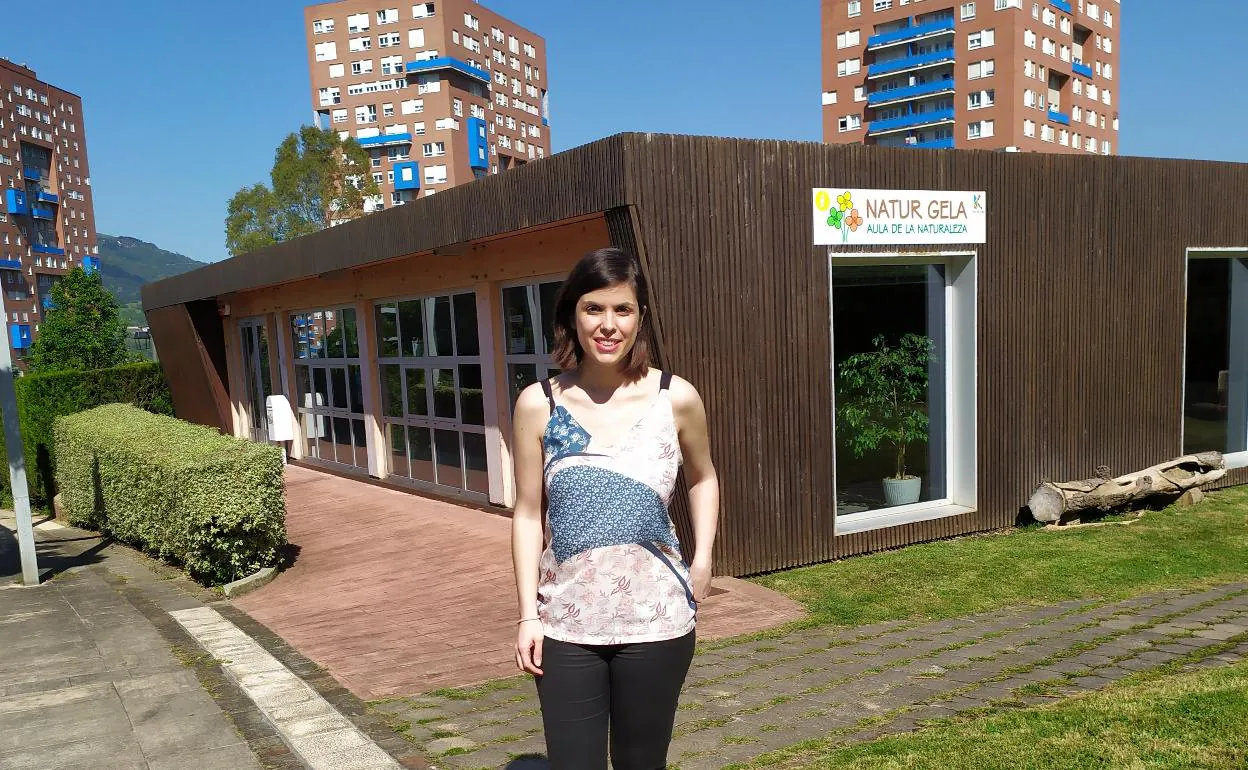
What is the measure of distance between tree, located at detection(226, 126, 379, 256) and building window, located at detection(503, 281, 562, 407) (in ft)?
119

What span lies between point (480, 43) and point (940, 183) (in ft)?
269

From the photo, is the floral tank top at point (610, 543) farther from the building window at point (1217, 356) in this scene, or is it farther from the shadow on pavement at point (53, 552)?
the building window at point (1217, 356)

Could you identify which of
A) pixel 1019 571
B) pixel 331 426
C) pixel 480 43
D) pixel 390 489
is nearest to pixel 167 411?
pixel 331 426

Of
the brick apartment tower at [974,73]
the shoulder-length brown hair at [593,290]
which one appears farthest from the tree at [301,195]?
the shoulder-length brown hair at [593,290]

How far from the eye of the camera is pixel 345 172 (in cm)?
4438

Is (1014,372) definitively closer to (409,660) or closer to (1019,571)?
(1019,571)

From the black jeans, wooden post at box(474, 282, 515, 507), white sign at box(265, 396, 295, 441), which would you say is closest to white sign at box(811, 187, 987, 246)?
wooden post at box(474, 282, 515, 507)

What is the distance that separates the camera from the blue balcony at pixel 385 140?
254ft

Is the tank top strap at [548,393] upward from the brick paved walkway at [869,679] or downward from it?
upward

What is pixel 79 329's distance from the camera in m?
45.6

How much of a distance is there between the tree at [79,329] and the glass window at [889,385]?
4615 cm

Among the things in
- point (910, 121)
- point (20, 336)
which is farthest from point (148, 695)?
point (20, 336)

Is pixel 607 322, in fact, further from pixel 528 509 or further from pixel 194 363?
pixel 194 363

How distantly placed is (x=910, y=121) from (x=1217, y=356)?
58.6m
